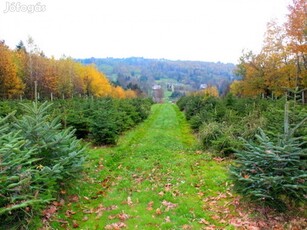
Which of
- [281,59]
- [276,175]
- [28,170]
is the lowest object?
[276,175]

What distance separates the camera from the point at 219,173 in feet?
31.1

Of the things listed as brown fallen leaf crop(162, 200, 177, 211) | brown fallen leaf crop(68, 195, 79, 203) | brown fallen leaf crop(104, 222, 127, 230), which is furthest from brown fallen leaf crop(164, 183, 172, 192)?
brown fallen leaf crop(68, 195, 79, 203)

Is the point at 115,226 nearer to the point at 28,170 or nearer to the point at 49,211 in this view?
the point at 49,211

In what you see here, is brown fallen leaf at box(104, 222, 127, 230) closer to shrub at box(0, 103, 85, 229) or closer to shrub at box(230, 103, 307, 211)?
shrub at box(0, 103, 85, 229)

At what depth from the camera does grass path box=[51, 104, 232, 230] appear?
20.7 feet

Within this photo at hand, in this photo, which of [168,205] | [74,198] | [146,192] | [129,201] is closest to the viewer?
[168,205]

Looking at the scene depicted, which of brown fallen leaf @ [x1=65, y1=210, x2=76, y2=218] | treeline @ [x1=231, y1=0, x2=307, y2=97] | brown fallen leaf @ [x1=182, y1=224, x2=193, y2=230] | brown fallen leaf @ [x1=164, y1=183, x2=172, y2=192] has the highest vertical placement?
treeline @ [x1=231, y1=0, x2=307, y2=97]

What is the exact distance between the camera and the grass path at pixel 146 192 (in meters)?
6.30

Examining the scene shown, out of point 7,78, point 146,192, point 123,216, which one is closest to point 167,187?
point 146,192

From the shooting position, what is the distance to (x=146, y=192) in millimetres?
7918

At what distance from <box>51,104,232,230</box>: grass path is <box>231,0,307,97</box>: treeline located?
15.9m

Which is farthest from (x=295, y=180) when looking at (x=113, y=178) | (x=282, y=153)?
(x=113, y=178)

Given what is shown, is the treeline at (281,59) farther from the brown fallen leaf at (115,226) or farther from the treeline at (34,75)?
the brown fallen leaf at (115,226)

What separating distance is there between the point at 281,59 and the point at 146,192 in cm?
2826
